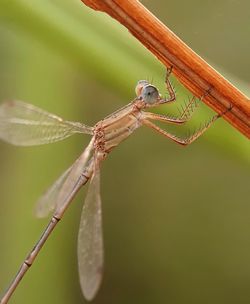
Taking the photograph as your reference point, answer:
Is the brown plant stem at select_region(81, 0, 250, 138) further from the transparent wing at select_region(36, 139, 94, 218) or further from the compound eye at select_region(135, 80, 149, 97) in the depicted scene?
the transparent wing at select_region(36, 139, 94, 218)

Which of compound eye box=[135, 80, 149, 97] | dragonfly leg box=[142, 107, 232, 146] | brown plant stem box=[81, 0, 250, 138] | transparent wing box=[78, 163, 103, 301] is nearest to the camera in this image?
brown plant stem box=[81, 0, 250, 138]

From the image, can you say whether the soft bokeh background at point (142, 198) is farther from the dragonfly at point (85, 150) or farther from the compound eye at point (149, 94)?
the compound eye at point (149, 94)

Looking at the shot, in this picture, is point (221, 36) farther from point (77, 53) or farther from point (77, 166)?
point (77, 53)

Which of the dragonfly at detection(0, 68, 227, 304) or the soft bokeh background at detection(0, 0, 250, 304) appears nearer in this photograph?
the dragonfly at detection(0, 68, 227, 304)

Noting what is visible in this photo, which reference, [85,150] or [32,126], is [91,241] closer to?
[85,150]

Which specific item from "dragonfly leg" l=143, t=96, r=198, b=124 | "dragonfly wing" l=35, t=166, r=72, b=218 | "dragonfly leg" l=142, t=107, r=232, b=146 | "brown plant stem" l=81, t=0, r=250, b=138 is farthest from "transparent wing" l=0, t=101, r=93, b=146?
"brown plant stem" l=81, t=0, r=250, b=138

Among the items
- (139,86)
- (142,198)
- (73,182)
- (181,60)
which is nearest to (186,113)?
(139,86)

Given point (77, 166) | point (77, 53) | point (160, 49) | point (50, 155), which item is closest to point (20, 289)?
point (50, 155)
